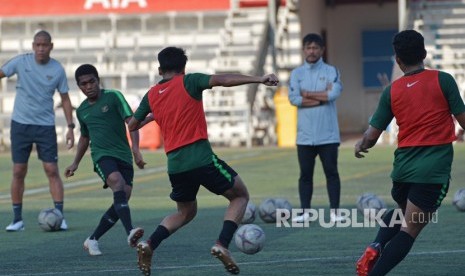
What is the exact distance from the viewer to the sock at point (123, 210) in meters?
11.2

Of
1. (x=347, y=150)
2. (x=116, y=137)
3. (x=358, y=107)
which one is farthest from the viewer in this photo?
(x=358, y=107)

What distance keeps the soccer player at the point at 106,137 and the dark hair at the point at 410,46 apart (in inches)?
143

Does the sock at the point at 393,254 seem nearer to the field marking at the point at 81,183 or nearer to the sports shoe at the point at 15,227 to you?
the sports shoe at the point at 15,227

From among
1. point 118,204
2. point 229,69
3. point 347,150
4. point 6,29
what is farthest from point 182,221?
point 6,29

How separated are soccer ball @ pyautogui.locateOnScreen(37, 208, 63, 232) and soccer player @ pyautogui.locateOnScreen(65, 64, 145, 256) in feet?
6.21

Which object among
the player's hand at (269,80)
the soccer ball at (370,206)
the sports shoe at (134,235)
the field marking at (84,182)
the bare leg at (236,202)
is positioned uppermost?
the player's hand at (269,80)

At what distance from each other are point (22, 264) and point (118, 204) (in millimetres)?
1064

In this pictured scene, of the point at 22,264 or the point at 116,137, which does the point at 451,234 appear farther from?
the point at 22,264

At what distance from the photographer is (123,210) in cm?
1119

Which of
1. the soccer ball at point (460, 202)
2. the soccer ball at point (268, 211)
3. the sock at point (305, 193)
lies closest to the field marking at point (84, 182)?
the soccer ball at point (268, 211)

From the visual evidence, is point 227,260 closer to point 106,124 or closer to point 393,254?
point 393,254

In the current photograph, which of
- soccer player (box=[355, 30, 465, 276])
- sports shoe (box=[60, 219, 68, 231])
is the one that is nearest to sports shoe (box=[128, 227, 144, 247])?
soccer player (box=[355, 30, 465, 276])

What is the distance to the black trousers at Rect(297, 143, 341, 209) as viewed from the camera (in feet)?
45.4

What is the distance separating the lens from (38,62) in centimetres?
1387
